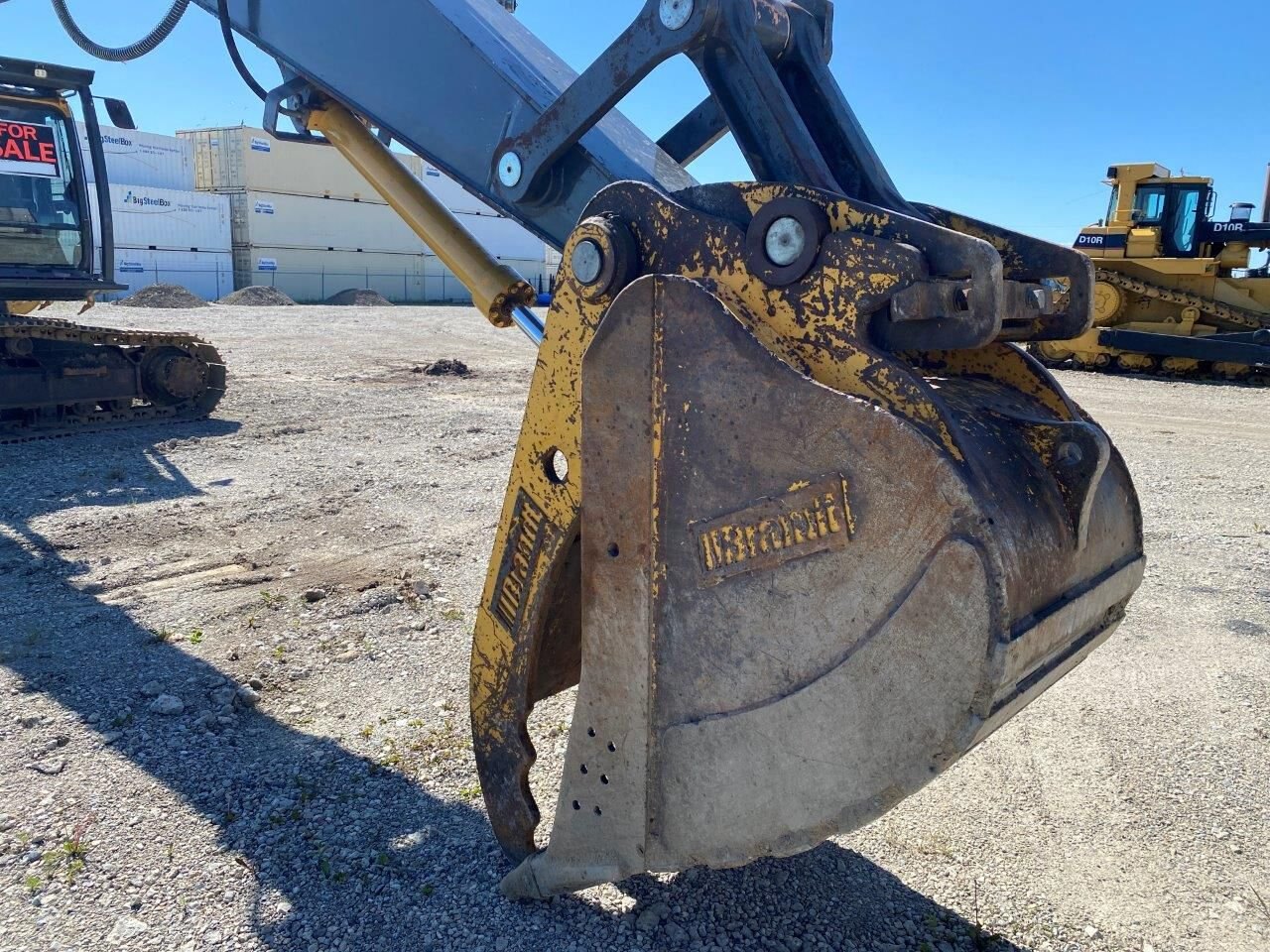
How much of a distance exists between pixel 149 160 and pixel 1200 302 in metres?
35.0

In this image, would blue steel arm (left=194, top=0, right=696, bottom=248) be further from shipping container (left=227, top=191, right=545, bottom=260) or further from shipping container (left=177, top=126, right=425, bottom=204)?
A: shipping container (left=177, top=126, right=425, bottom=204)

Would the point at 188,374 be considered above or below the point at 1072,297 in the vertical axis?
below

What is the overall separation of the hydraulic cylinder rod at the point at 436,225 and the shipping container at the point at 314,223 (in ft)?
122

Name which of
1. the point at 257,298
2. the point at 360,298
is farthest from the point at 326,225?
the point at 257,298

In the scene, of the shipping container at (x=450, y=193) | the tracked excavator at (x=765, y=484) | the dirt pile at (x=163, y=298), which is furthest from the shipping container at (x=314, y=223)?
the tracked excavator at (x=765, y=484)

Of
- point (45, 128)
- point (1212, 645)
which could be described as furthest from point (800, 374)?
point (45, 128)

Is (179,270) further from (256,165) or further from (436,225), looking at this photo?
(436,225)

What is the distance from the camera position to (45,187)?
911cm

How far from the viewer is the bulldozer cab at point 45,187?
880 centimetres

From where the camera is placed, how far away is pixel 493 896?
2.75 m

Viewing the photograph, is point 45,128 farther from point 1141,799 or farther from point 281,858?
point 1141,799

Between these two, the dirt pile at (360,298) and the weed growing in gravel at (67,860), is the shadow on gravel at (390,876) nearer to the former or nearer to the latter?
the weed growing in gravel at (67,860)

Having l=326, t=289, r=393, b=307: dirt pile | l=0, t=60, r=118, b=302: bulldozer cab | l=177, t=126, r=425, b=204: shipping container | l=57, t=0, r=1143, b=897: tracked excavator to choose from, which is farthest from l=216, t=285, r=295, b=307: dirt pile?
l=57, t=0, r=1143, b=897: tracked excavator

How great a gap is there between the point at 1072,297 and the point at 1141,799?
87.0 inches
